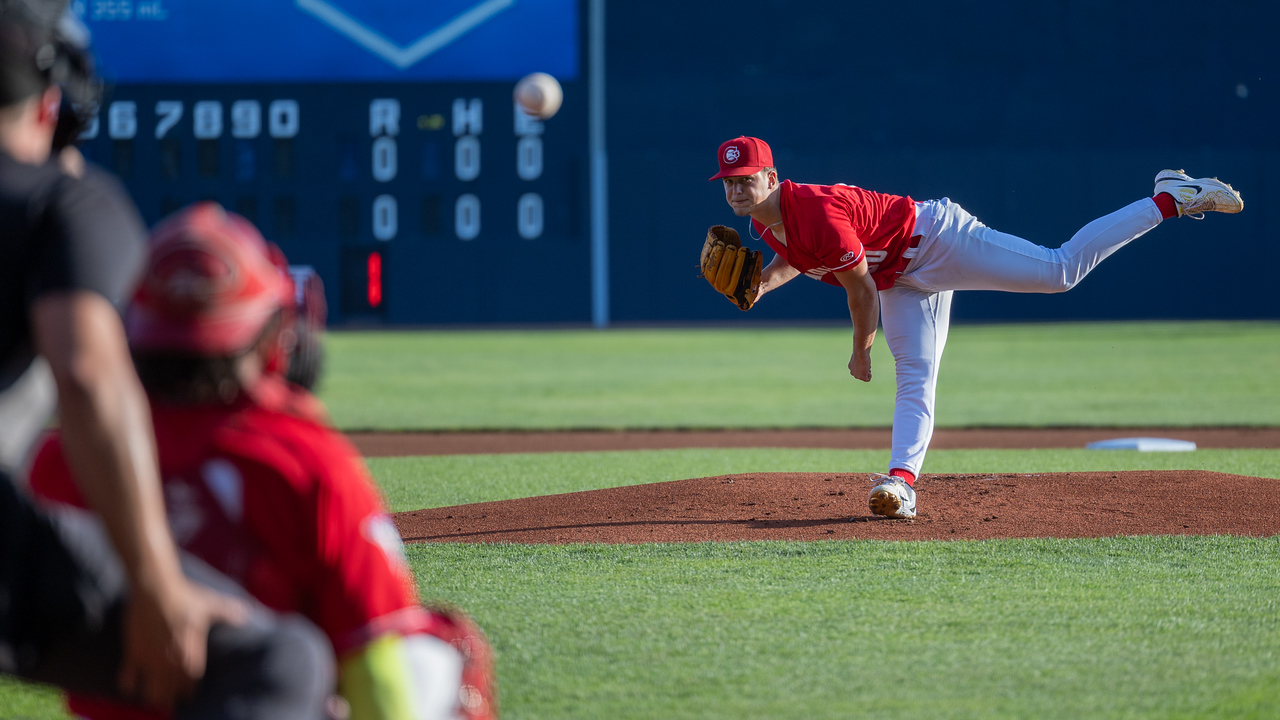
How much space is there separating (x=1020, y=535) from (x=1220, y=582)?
832mm

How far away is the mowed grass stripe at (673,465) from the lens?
6.21 m

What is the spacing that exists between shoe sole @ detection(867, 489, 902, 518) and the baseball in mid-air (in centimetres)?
1512

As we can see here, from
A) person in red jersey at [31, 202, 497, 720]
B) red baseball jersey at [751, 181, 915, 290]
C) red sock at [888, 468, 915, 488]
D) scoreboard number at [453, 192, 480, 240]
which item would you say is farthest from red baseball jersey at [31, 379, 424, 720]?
scoreboard number at [453, 192, 480, 240]

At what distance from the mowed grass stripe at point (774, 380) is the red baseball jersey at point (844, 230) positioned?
198 inches

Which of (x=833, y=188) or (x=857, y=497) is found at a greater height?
(x=833, y=188)

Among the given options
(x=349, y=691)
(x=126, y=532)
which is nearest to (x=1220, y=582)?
(x=349, y=691)

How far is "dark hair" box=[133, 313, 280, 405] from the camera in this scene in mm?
1462

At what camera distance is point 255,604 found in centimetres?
148

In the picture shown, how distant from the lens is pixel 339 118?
2075 cm

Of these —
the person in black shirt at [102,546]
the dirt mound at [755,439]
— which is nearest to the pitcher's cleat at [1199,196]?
the dirt mound at [755,439]

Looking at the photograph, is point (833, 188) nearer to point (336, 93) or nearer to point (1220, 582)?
point (1220, 582)

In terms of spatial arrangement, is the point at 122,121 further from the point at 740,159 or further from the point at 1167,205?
the point at 1167,205

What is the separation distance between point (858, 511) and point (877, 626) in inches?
68.4

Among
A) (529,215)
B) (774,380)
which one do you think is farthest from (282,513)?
(529,215)
